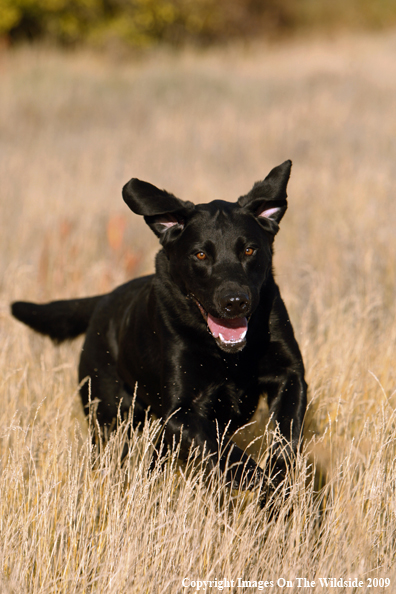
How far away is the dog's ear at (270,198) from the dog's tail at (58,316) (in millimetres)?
1281

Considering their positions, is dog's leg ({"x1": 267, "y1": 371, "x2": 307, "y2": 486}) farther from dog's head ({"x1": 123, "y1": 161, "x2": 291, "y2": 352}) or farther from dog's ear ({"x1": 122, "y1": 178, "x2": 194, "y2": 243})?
dog's ear ({"x1": 122, "y1": 178, "x2": 194, "y2": 243})

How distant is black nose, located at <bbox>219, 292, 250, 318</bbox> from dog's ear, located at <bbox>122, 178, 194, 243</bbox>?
20.6 inches

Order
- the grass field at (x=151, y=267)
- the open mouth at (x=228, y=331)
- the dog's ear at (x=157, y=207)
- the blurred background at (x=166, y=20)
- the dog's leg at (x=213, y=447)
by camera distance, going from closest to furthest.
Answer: the grass field at (x=151, y=267)
the dog's leg at (x=213, y=447)
the open mouth at (x=228, y=331)
the dog's ear at (x=157, y=207)
the blurred background at (x=166, y=20)

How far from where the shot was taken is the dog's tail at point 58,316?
3678 mm

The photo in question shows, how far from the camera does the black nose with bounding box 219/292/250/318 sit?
2.55m

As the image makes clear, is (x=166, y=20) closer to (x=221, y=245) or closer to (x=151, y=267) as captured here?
(x=151, y=267)

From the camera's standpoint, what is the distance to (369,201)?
24.3 ft

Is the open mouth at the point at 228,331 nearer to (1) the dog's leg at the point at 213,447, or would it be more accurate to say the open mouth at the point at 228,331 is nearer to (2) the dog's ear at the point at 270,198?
(1) the dog's leg at the point at 213,447

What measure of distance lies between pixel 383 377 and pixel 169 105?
14.0 meters

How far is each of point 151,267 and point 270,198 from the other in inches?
141

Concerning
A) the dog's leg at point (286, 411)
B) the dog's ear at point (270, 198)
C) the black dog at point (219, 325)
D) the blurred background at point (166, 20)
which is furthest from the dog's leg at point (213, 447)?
the blurred background at point (166, 20)

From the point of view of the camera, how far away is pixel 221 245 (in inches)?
111

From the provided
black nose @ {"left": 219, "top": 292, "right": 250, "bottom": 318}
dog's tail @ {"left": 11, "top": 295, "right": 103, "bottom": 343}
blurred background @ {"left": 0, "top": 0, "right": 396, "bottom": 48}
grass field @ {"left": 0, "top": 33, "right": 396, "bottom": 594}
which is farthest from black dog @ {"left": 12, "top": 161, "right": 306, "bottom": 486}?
blurred background @ {"left": 0, "top": 0, "right": 396, "bottom": 48}

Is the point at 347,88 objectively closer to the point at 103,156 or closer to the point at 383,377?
the point at 103,156
